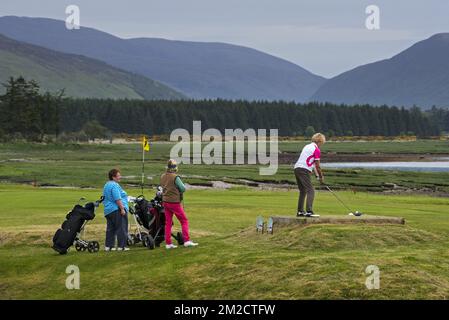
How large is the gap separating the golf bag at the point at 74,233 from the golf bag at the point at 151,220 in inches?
48.7

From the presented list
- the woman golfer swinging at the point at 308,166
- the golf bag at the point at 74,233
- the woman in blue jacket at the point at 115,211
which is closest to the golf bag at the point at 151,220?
the woman in blue jacket at the point at 115,211

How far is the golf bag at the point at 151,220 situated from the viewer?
24078mm

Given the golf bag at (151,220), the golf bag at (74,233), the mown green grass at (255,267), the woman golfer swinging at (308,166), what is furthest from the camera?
the golf bag at (151,220)

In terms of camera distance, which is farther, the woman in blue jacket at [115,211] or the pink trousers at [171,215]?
the woman in blue jacket at [115,211]

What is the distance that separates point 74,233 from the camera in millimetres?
23734

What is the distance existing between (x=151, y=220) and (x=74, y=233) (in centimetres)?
217

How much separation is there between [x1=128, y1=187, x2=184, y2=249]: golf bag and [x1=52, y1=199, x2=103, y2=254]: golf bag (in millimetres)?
1236

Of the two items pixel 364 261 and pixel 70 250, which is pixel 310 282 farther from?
pixel 70 250

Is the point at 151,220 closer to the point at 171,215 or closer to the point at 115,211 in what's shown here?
the point at 115,211

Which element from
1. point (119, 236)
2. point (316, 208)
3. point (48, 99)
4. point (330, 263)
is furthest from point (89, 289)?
point (48, 99)

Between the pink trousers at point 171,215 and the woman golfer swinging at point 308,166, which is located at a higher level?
the woman golfer swinging at point 308,166

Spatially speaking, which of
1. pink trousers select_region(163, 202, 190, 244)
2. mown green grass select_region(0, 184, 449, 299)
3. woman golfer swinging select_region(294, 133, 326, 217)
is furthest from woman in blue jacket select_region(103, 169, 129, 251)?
woman golfer swinging select_region(294, 133, 326, 217)

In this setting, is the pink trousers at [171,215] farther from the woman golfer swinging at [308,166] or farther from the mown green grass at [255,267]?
the woman golfer swinging at [308,166]

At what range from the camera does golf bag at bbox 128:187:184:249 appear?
24.1 metres
